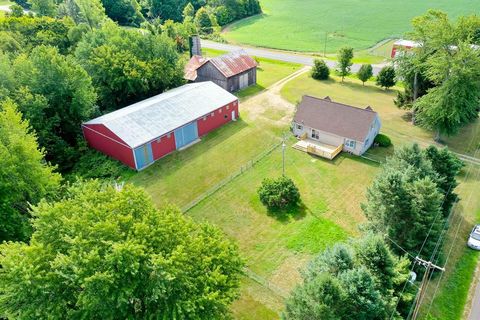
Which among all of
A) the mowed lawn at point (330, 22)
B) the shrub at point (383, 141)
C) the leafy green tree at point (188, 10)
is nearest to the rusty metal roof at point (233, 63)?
the shrub at point (383, 141)

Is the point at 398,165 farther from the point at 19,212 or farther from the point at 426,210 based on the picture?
the point at 19,212

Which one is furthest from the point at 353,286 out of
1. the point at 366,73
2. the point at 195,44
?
the point at 195,44

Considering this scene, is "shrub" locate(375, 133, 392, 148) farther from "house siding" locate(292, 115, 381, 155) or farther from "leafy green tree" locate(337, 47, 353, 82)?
"leafy green tree" locate(337, 47, 353, 82)

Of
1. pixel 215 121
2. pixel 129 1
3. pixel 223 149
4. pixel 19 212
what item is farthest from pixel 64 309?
pixel 129 1

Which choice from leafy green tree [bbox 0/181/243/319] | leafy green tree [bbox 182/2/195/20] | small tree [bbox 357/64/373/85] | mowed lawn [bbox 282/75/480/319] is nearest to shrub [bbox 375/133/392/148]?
mowed lawn [bbox 282/75/480/319]

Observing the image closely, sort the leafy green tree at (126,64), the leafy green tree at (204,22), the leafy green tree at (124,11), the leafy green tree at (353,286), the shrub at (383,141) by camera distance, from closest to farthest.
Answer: the leafy green tree at (353,286) → the shrub at (383,141) → the leafy green tree at (126,64) → the leafy green tree at (204,22) → the leafy green tree at (124,11)

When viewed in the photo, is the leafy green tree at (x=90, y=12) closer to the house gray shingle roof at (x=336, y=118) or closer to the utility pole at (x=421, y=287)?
the house gray shingle roof at (x=336, y=118)

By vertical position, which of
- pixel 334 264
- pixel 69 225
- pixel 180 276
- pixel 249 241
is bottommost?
pixel 249 241
